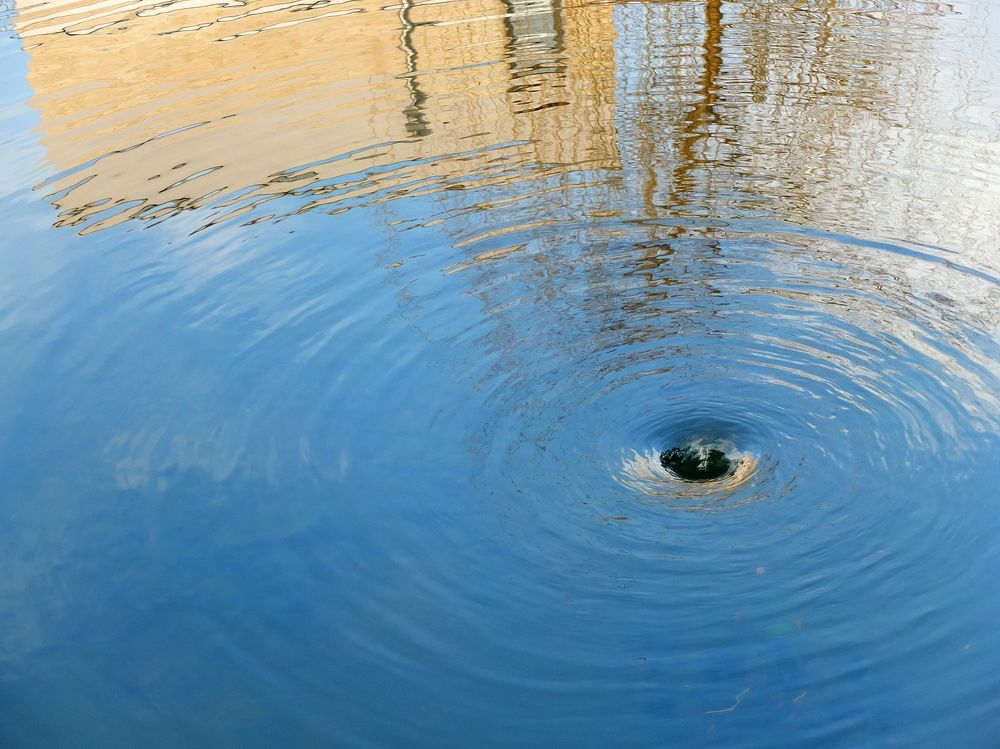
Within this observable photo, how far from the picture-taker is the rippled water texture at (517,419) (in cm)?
308

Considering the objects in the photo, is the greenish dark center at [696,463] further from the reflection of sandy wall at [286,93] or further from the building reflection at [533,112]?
the reflection of sandy wall at [286,93]

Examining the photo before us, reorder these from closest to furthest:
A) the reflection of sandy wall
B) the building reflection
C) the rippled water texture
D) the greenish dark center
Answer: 1. the rippled water texture
2. the greenish dark center
3. the building reflection
4. the reflection of sandy wall

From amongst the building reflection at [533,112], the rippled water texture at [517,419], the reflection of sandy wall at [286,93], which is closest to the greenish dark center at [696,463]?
the rippled water texture at [517,419]

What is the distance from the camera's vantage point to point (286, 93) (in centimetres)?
834

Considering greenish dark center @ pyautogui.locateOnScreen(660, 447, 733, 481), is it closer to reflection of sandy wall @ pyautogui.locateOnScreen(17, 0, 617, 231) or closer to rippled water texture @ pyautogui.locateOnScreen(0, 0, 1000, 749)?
rippled water texture @ pyautogui.locateOnScreen(0, 0, 1000, 749)

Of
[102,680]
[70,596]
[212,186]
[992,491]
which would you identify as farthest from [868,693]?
[212,186]

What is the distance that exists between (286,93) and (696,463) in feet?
19.2

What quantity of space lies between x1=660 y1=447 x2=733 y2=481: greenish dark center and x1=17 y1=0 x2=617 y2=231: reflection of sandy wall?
9.95 feet

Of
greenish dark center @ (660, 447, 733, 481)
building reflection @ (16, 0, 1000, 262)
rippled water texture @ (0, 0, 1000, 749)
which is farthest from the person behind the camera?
building reflection @ (16, 0, 1000, 262)

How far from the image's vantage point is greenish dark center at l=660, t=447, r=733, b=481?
151 inches

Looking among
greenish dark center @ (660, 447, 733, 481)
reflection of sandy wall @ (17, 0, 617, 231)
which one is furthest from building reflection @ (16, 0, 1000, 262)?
greenish dark center @ (660, 447, 733, 481)

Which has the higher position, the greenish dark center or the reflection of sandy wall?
the reflection of sandy wall

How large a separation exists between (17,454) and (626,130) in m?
4.50

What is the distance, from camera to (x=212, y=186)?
664cm
